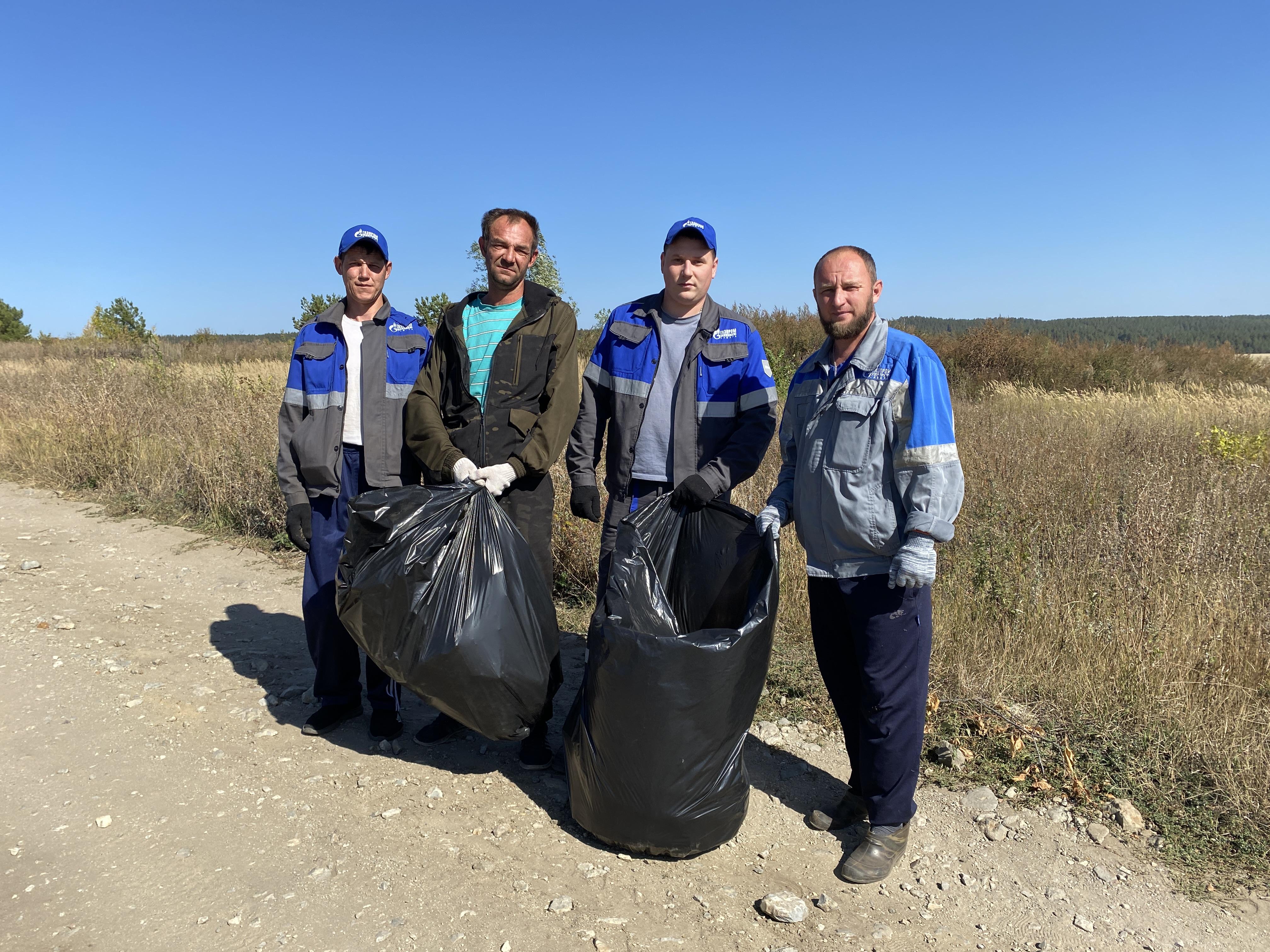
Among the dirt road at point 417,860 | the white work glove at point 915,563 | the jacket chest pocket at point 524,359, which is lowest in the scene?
the dirt road at point 417,860

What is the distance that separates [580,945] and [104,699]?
102 inches

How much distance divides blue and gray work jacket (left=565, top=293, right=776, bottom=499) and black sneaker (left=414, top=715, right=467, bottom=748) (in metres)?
1.13

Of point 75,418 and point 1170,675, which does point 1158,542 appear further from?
point 75,418

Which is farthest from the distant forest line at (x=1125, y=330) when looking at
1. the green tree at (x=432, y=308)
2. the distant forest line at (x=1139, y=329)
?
the green tree at (x=432, y=308)

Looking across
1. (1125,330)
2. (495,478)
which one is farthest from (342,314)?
(1125,330)

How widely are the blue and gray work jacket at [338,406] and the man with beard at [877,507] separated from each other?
1.52 meters

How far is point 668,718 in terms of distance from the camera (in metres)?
2.26

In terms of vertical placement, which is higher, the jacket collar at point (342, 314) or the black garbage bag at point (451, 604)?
the jacket collar at point (342, 314)

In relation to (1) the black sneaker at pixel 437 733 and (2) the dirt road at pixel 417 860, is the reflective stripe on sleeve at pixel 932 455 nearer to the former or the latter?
(2) the dirt road at pixel 417 860

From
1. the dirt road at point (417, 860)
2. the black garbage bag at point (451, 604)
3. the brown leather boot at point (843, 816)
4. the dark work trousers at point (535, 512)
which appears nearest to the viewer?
the dirt road at point (417, 860)

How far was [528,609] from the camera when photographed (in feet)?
8.73

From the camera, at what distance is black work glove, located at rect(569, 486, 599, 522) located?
298cm

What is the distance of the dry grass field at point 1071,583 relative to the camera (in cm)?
276

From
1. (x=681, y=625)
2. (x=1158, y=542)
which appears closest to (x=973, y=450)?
(x=1158, y=542)
